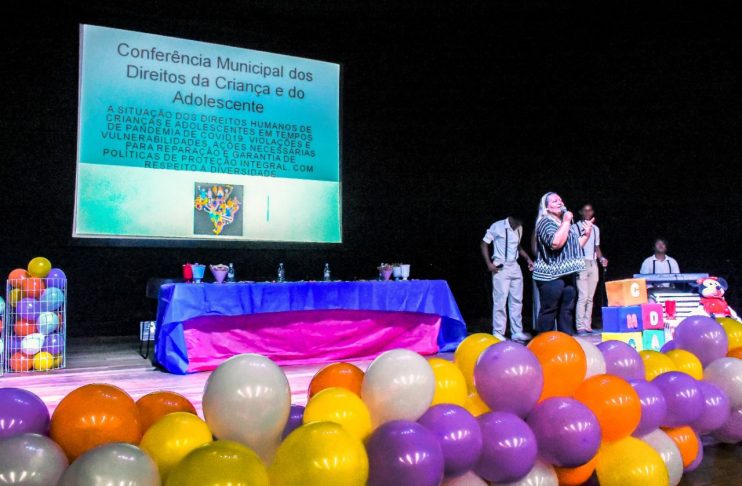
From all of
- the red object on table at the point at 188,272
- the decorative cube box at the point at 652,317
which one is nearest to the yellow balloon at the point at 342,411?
the decorative cube box at the point at 652,317

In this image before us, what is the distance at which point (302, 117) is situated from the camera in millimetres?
4762

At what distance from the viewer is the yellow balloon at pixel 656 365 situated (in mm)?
1746

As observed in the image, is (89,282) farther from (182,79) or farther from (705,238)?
(705,238)

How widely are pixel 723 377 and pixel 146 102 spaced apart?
13.0 ft

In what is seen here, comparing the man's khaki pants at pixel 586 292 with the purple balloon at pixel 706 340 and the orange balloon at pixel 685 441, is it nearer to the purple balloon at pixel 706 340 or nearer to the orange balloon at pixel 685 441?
the purple balloon at pixel 706 340

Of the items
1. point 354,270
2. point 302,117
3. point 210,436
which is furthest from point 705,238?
point 210,436

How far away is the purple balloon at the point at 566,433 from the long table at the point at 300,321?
7.53ft

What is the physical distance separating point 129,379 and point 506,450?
237 cm

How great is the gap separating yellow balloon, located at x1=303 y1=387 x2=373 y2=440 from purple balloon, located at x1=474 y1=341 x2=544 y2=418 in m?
0.31

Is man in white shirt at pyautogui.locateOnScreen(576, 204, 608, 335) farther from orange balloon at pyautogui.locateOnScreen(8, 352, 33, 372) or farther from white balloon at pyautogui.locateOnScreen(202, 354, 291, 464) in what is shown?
white balloon at pyautogui.locateOnScreen(202, 354, 291, 464)

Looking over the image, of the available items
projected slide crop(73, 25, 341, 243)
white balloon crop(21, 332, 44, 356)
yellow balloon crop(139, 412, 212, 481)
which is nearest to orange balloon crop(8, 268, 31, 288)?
white balloon crop(21, 332, 44, 356)

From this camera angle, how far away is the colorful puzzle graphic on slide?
444 cm

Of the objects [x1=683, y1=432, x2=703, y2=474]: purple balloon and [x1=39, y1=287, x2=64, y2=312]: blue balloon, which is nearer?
[x1=683, y1=432, x2=703, y2=474]: purple balloon

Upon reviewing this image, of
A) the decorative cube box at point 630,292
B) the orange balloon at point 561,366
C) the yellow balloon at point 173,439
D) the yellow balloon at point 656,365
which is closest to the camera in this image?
the yellow balloon at point 173,439
